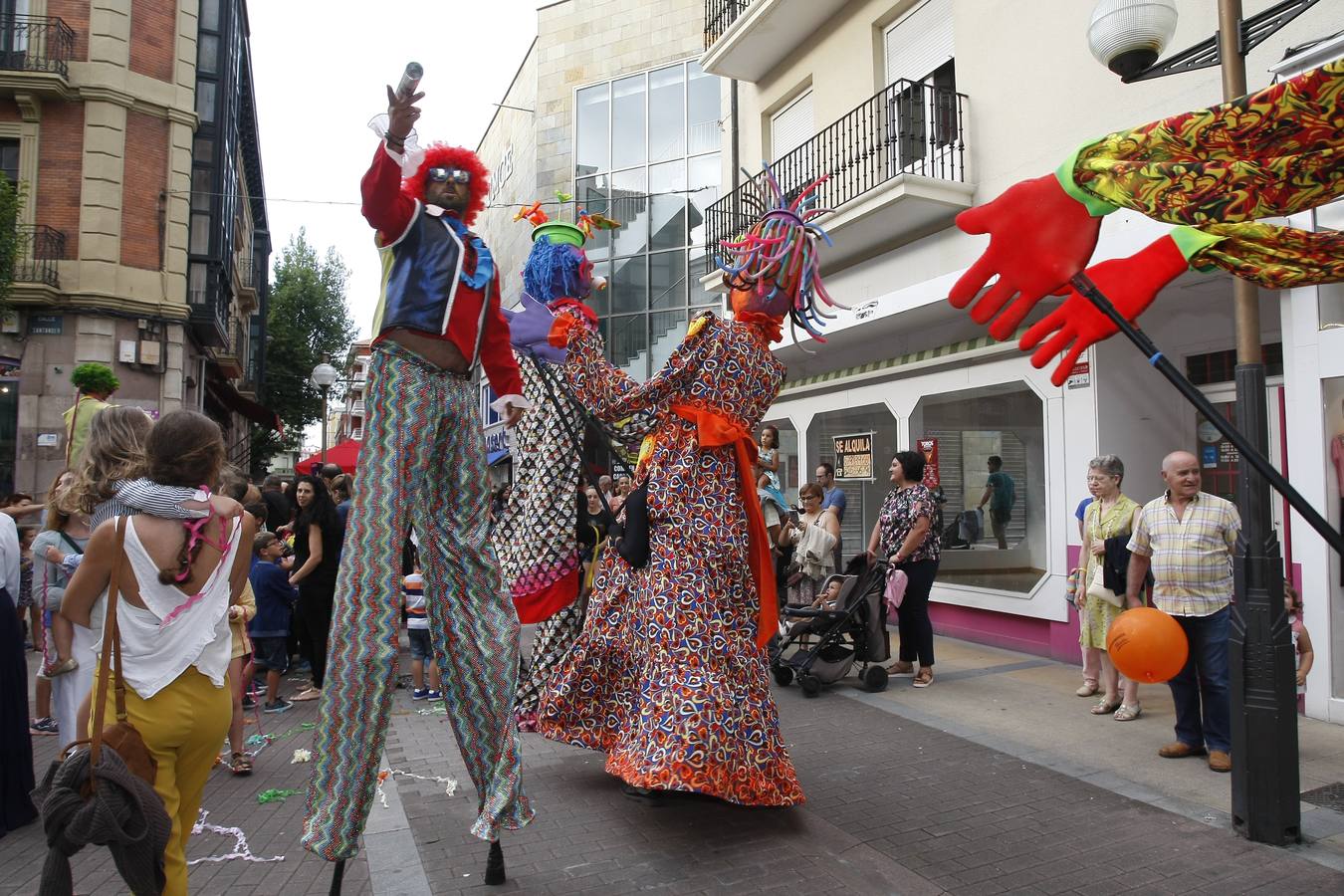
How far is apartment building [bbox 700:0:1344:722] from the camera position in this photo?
577cm

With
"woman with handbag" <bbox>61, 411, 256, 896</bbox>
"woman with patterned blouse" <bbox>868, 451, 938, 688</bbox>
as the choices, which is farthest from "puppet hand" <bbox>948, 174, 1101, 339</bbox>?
"woman with patterned blouse" <bbox>868, 451, 938, 688</bbox>

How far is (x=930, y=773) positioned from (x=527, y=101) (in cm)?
2474

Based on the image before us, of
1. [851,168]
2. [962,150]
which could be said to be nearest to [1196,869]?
[962,150]

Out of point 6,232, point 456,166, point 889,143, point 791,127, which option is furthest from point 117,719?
point 6,232

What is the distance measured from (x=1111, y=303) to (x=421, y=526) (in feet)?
8.12

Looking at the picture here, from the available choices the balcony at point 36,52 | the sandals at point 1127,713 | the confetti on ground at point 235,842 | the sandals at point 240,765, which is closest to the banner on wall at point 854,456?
the sandals at point 1127,713

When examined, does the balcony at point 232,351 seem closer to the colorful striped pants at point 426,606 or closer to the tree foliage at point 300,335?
the tree foliage at point 300,335

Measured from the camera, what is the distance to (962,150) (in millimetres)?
9172

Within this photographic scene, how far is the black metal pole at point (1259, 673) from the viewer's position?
3.58 metres

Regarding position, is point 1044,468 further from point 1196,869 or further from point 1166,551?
point 1196,869

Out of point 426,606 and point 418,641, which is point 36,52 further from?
point 426,606

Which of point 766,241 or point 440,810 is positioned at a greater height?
point 766,241

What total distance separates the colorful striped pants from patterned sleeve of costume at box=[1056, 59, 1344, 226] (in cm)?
229

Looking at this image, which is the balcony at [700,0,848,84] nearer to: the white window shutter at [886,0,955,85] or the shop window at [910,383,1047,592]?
the white window shutter at [886,0,955,85]
